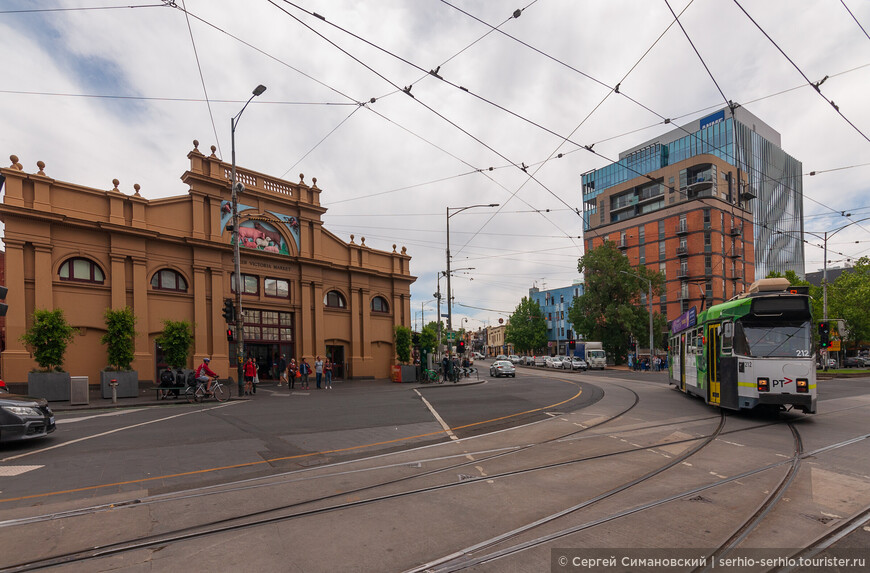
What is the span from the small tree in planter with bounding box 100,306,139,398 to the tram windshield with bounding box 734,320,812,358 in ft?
71.9

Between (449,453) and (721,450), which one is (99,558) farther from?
(721,450)

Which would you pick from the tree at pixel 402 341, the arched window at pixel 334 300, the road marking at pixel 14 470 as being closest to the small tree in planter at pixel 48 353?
the road marking at pixel 14 470

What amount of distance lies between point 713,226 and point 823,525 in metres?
62.8

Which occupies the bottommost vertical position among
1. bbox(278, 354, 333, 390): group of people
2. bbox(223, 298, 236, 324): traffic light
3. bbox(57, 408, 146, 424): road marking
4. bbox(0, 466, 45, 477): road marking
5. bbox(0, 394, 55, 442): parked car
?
bbox(278, 354, 333, 390): group of people

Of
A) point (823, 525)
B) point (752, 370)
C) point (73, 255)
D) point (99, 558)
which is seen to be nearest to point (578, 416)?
point (752, 370)

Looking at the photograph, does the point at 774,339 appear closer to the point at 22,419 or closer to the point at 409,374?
the point at 22,419

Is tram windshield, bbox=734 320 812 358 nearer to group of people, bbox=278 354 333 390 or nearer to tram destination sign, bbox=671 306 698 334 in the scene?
tram destination sign, bbox=671 306 698 334

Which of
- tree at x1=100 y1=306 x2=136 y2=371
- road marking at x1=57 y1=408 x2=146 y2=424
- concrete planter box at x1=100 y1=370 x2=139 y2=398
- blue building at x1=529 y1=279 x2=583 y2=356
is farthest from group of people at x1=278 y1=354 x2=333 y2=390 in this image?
blue building at x1=529 y1=279 x2=583 y2=356

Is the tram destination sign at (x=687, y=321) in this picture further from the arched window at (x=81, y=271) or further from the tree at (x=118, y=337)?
the arched window at (x=81, y=271)

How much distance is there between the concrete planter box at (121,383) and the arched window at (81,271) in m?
5.25

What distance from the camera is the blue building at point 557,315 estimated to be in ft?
298

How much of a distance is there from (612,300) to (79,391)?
1965 inches

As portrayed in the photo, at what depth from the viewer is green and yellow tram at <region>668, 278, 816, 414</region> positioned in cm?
1148

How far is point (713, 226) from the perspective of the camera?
5919 cm
